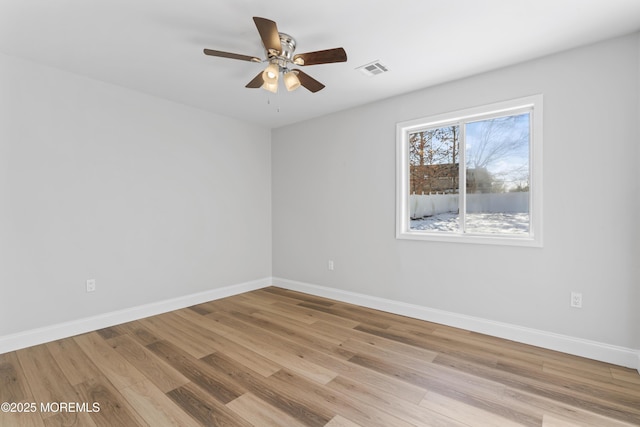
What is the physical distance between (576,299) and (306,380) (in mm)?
2260

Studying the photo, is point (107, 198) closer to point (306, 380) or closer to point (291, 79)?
point (291, 79)

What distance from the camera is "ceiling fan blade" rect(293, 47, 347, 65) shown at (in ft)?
6.64

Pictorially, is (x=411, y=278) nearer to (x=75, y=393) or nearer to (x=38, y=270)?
(x=75, y=393)

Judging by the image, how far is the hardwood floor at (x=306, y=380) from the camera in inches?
67.2

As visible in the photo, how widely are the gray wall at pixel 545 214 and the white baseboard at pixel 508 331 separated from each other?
53 millimetres

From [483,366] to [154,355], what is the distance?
8.48ft

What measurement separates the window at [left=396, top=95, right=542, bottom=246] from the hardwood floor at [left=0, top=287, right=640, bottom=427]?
1042 mm

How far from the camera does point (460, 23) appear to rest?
2092 mm

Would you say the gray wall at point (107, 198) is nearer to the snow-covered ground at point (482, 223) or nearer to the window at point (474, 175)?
the window at point (474, 175)

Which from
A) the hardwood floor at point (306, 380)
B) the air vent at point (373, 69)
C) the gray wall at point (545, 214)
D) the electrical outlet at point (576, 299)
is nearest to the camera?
the hardwood floor at point (306, 380)

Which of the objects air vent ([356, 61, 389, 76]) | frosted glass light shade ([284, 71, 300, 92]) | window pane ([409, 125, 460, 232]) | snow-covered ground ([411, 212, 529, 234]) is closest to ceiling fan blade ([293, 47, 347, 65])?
frosted glass light shade ([284, 71, 300, 92])

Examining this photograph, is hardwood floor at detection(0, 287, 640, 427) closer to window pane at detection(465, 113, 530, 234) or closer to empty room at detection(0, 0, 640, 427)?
empty room at detection(0, 0, 640, 427)

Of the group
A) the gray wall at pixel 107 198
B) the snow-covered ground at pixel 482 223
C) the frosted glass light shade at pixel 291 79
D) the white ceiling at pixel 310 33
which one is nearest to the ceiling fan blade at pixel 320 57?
the frosted glass light shade at pixel 291 79

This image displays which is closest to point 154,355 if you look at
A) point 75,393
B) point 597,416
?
point 75,393
